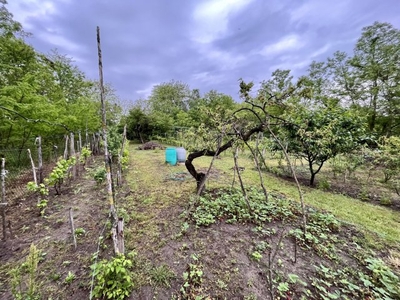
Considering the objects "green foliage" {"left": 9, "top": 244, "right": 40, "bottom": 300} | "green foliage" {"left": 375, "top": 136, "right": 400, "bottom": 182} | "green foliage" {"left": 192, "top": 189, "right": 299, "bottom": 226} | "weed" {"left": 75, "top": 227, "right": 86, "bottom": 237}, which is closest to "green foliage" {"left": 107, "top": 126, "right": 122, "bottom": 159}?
"weed" {"left": 75, "top": 227, "right": 86, "bottom": 237}

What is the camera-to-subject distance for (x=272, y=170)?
23.7 feet

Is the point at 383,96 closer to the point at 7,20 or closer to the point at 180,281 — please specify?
the point at 180,281

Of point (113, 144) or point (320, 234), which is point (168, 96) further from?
point (320, 234)

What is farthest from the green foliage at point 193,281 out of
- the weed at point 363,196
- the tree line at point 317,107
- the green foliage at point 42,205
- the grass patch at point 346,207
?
the weed at point 363,196

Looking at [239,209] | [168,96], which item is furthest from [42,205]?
[168,96]

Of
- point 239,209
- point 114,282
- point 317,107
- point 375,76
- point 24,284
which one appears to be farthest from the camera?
point 375,76

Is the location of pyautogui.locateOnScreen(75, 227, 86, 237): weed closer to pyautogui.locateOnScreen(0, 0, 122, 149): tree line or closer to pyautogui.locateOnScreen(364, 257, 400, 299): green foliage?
pyautogui.locateOnScreen(0, 0, 122, 149): tree line

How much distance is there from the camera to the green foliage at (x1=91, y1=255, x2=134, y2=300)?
5.38 ft

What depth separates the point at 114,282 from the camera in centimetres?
170

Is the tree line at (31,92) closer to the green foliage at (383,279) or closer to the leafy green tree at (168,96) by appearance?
the green foliage at (383,279)

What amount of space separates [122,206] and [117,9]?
3444 mm

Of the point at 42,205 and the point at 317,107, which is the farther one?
the point at 317,107

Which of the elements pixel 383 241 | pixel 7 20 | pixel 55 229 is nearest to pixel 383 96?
pixel 383 241

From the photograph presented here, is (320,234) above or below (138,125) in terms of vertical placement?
below
